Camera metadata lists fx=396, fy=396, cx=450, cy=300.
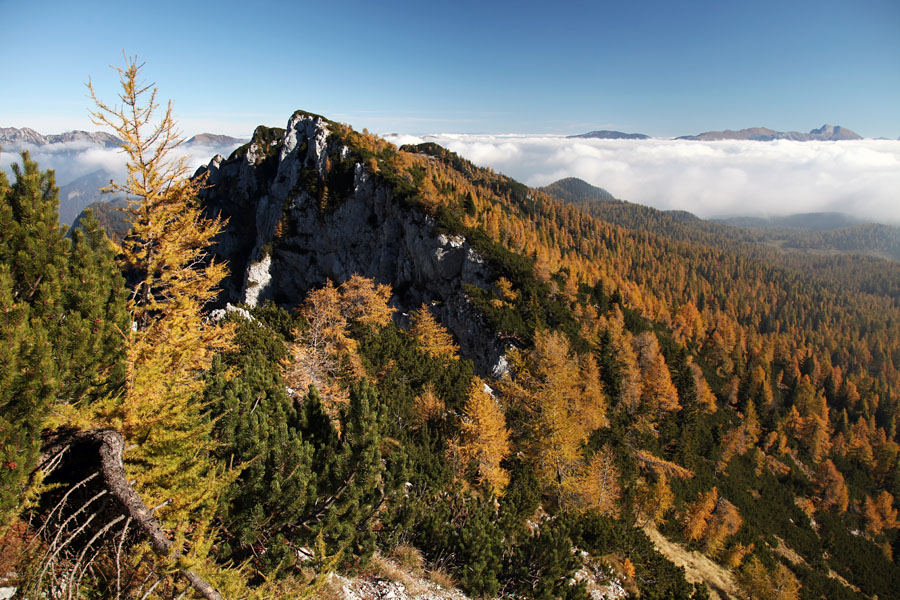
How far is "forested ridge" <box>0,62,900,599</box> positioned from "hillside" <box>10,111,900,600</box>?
0.13 meters

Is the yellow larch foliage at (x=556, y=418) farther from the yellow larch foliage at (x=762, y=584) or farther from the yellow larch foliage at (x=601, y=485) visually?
the yellow larch foliage at (x=762, y=584)

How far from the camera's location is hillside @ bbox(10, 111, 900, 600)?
8.39 m

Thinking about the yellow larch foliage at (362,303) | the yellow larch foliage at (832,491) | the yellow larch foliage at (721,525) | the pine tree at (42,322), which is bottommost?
the yellow larch foliage at (832,491)

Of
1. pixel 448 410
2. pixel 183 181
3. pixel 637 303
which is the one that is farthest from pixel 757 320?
pixel 183 181

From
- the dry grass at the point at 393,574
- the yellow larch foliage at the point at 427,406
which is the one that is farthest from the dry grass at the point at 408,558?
the yellow larch foliage at the point at 427,406

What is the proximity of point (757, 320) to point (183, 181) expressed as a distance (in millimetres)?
173143

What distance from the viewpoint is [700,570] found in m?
28.0

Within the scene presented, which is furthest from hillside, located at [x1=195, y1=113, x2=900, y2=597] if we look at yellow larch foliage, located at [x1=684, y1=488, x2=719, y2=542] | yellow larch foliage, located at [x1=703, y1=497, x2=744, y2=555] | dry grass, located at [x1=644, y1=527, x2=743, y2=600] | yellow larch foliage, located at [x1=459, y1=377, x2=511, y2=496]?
yellow larch foliage, located at [x1=459, y1=377, x2=511, y2=496]

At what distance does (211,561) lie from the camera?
661cm

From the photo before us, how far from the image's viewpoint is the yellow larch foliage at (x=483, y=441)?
17172 mm

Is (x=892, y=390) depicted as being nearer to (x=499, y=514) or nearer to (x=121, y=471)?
(x=499, y=514)

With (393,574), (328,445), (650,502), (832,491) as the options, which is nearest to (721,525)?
(650,502)

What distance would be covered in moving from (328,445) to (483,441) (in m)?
10.0

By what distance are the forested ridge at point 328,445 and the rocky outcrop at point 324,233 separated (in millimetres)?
3474
